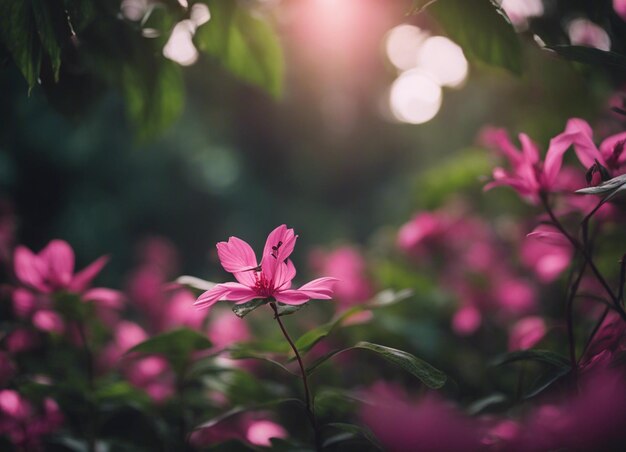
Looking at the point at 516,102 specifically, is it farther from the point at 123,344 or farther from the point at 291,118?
the point at 291,118

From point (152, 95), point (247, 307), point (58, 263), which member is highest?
point (152, 95)

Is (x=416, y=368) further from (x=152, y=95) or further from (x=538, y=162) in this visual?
(x=152, y=95)

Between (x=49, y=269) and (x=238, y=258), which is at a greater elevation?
(x=238, y=258)

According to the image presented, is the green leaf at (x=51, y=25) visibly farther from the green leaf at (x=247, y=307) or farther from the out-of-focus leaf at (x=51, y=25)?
the green leaf at (x=247, y=307)

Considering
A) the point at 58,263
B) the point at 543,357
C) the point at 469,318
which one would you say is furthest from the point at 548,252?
the point at 58,263

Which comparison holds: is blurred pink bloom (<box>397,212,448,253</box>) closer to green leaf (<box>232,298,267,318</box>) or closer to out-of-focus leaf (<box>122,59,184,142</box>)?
out-of-focus leaf (<box>122,59,184,142</box>)

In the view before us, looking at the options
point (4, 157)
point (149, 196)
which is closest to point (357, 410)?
point (4, 157)

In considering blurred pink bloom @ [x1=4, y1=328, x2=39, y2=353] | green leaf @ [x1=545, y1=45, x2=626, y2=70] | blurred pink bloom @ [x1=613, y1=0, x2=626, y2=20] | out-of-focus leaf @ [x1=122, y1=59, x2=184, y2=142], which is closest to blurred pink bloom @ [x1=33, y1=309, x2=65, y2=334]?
blurred pink bloom @ [x1=4, y1=328, x2=39, y2=353]
